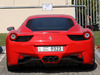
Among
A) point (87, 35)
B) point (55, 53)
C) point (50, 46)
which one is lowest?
point (55, 53)

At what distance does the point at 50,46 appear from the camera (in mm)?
6719

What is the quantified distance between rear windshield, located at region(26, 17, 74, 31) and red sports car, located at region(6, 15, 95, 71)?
211mm

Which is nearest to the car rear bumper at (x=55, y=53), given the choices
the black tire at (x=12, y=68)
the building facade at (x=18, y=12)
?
the black tire at (x=12, y=68)

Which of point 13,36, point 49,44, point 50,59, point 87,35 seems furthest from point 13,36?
point 87,35

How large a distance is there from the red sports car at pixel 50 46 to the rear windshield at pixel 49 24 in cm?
21

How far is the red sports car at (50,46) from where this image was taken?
6.70m

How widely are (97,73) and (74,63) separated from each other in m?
0.55

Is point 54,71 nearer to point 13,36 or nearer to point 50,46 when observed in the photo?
point 50,46

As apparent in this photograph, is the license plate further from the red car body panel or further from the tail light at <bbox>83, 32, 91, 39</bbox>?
the tail light at <bbox>83, 32, 91, 39</bbox>

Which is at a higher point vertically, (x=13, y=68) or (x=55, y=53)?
(x=55, y=53)

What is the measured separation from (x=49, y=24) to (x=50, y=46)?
94cm

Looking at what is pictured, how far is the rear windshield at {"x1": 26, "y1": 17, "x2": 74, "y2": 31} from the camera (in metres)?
7.26

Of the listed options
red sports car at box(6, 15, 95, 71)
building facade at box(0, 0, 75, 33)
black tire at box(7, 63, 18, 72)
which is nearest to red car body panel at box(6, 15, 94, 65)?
red sports car at box(6, 15, 95, 71)

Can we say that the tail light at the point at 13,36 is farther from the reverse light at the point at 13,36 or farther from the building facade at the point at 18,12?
the building facade at the point at 18,12
